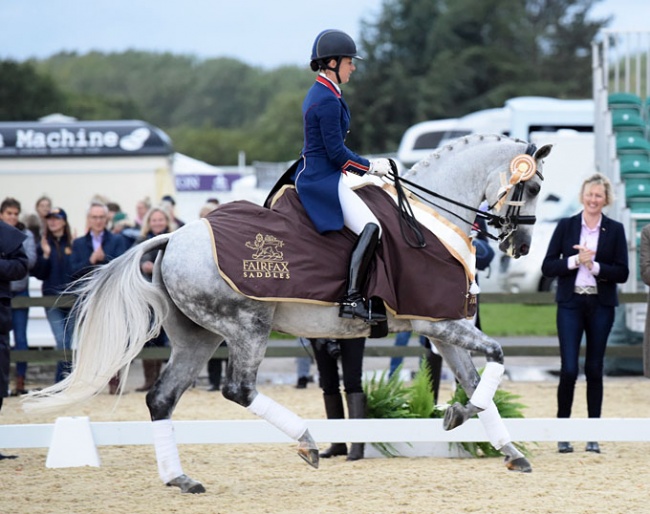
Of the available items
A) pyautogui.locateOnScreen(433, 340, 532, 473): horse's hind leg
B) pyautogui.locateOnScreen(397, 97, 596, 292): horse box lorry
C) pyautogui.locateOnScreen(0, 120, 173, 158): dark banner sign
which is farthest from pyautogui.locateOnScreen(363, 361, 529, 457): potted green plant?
pyautogui.locateOnScreen(0, 120, 173, 158): dark banner sign

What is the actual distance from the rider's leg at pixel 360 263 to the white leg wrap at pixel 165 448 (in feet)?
4.31

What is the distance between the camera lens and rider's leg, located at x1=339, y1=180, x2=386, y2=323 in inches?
253

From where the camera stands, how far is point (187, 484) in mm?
6574

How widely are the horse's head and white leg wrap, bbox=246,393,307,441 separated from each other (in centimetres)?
177

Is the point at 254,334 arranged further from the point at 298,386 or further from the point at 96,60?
the point at 96,60

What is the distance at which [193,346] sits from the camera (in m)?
6.80

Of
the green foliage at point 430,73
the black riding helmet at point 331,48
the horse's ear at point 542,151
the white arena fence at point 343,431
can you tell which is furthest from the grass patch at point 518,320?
the green foliage at point 430,73

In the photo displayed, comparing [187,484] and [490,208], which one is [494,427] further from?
[187,484]

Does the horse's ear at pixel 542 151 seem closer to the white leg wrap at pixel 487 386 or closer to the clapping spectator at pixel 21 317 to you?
the white leg wrap at pixel 487 386

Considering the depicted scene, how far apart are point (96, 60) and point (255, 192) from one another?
363 ft

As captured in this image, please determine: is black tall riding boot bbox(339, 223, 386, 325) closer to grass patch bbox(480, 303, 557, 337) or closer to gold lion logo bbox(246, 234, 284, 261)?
gold lion logo bbox(246, 234, 284, 261)

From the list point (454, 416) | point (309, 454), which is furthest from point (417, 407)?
point (309, 454)

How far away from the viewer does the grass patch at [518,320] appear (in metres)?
16.1

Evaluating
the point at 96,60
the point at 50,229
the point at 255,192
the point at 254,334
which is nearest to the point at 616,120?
the point at 50,229
